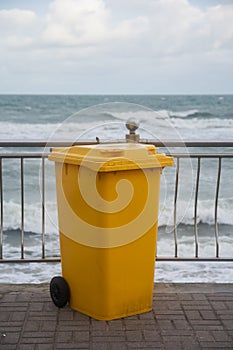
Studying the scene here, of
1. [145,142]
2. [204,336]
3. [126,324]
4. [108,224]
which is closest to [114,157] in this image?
[108,224]

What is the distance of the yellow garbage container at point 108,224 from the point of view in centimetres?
316

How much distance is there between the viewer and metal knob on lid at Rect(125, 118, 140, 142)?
3.47 metres

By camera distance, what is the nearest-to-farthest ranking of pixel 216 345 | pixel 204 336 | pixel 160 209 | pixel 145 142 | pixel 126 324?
pixel 216 345 → pixel 204 336 → pixel 126 324 → pixel 145 142 → pixel 160 209

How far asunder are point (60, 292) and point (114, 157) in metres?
0.98

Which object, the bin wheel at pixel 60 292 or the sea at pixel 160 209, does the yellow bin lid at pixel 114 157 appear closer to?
the sea at pixel 160 209

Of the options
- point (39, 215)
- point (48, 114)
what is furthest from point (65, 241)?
point (48, 114)

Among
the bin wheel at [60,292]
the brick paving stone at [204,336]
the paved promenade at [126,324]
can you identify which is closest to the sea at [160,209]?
the bin wheel at [60,292]

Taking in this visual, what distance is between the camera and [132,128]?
3.50m

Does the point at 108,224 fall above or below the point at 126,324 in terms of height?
above

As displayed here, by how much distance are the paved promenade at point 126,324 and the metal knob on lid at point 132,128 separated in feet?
3.60

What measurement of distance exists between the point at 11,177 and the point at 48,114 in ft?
63.6

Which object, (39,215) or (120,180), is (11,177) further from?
(120,180)

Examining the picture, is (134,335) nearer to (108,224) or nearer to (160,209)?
(108,224)

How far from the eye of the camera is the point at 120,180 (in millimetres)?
3168
